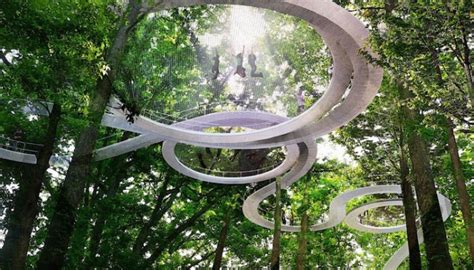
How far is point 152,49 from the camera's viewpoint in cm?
1185

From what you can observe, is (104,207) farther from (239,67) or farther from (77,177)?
(239,67)

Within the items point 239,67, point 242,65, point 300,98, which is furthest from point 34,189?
point 300,98

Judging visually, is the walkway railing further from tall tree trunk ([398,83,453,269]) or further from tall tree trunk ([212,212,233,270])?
tall tree trunk ([398,83,453,269])

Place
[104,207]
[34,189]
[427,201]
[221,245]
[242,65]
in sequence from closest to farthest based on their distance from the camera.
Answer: [34,189] < [427,201] < [104,207] < [242,65] < [221,245]

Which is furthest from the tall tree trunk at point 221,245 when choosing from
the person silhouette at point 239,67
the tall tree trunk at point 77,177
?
the tall tree trunk at point 77,177

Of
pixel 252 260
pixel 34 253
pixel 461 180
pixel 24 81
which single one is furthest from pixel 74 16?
pixel 252 260

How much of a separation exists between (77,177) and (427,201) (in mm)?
7295

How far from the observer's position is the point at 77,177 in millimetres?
7844

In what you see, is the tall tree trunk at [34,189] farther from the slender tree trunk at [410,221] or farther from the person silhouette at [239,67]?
the slender tree trunk at [410,221]

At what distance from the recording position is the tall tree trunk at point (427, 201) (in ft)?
26.4

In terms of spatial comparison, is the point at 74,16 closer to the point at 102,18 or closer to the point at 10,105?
the point at 102,18

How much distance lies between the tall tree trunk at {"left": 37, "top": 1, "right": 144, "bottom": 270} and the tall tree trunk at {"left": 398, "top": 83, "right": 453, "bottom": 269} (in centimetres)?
592

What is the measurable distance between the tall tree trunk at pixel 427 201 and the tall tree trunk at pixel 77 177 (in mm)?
5916

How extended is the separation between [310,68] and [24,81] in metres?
9.35
